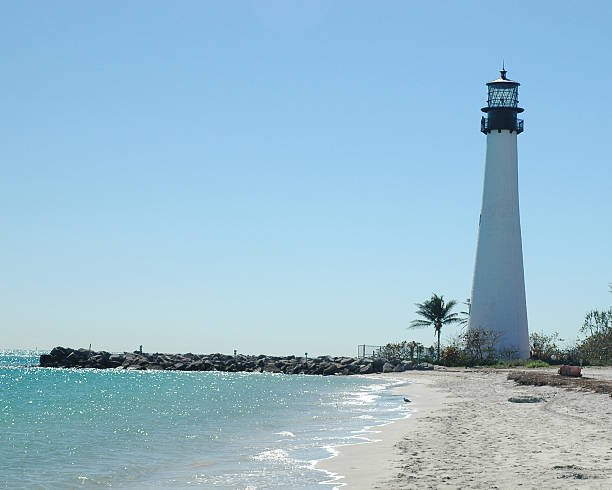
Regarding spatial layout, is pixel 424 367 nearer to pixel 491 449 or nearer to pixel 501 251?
pixel 501 251

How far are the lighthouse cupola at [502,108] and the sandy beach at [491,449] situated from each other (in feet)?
90.1

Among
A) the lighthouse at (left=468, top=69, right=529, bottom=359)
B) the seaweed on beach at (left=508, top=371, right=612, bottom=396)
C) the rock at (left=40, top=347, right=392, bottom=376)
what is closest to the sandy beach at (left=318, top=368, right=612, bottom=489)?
the seaweed on beach at (left=508, top=371, right=612, bottom=396)

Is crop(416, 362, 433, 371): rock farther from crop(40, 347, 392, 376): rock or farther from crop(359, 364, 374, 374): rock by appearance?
crop(40, 347, 392, 376): rock

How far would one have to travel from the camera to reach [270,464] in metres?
14.3

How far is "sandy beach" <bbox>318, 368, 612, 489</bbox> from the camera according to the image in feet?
34.7

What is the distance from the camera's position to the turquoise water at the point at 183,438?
13.8m

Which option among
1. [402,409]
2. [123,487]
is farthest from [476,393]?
[123,487]

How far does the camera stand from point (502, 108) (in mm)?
49000

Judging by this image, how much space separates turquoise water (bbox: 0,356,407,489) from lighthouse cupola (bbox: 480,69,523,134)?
2055 cm

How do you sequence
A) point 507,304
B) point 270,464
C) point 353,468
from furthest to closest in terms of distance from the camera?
point 507,304 → point 270,464 → point 353,468

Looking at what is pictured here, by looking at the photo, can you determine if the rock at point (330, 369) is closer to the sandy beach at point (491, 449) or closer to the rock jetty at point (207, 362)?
the rock jetty at point (207, 362)

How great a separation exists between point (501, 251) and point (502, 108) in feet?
31.3

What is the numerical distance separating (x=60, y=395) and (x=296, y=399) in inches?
656

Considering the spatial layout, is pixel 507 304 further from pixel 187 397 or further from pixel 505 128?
pixel 187 397
